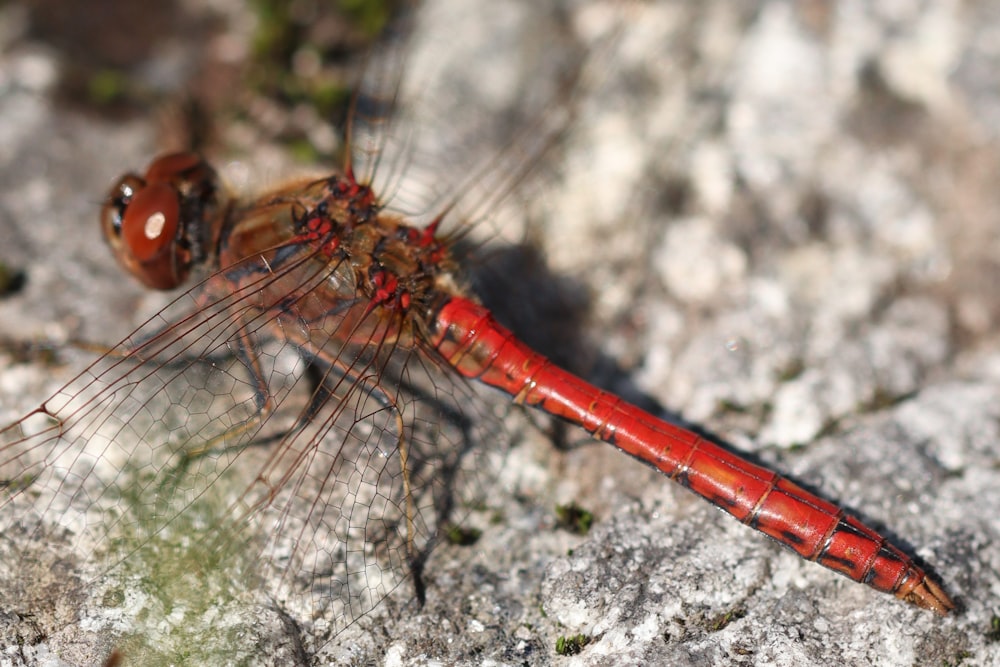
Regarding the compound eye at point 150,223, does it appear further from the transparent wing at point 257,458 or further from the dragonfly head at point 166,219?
the transparent wing at point 257,458

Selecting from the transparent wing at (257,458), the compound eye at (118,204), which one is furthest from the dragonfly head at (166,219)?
the transparent wing at (257,458)

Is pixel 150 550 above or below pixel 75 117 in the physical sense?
below

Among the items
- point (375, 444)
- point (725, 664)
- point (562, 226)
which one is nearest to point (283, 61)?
point (562, 226)

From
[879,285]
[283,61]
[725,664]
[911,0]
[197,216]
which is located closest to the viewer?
[725,664]

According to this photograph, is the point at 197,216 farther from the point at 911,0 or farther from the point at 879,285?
the point at 911,0

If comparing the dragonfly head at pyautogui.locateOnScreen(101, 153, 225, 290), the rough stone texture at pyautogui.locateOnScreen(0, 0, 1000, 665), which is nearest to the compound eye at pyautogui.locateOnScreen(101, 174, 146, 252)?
the dragonfly head at pyautogui.locateOnScreen(101, 153, 225, 290)

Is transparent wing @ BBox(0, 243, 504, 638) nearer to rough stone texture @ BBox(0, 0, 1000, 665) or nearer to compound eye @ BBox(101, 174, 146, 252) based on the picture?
rough stone texture @ BBox(0, 0, 1000, 665)
